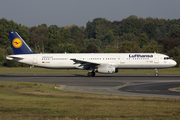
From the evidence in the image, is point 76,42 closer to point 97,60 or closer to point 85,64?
point 97,60

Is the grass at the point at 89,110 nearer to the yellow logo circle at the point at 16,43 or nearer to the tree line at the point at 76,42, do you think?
the yellow logo circle at the point at 16,43

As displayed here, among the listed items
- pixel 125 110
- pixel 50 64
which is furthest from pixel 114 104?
pixel 50 64

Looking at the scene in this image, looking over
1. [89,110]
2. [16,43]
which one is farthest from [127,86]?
[16,43]

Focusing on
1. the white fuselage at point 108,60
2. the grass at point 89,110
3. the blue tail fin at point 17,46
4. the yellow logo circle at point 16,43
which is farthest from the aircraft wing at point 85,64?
the grass at point 89,110

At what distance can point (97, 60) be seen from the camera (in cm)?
4309

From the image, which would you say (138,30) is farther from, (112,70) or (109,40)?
(112,70)

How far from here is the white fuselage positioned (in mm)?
42219

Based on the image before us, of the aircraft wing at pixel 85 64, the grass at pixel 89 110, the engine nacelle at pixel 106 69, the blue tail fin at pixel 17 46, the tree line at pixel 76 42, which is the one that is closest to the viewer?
the grass at pixel 89 110

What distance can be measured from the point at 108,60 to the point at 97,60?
1.86m

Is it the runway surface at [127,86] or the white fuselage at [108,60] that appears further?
the white fuselage at [108,60]

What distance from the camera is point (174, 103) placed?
17.1 meters

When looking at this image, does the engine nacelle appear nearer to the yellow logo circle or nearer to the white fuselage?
the white fuselage

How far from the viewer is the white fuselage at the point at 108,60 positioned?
42.2 m

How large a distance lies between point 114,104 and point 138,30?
184625mm
